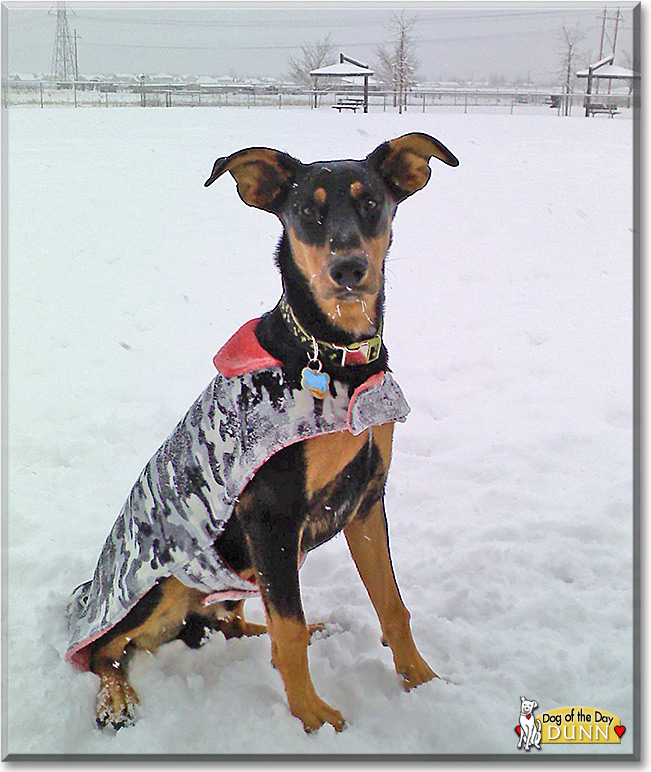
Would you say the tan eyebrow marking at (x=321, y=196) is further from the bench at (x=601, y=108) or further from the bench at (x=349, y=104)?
the bench at (x=601, y=108)

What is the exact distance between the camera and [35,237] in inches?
269

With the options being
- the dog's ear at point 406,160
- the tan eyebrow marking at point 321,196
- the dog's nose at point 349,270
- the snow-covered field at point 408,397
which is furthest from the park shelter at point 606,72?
the dog's nose at point 349,270

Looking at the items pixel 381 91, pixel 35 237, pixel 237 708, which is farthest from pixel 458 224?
pixel 237 708

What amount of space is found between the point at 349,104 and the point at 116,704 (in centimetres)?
368

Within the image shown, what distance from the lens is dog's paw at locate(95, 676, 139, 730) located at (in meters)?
2.40

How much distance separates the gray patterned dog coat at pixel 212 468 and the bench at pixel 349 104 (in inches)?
102

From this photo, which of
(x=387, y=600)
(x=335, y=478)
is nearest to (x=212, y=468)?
(x=335, y=478)

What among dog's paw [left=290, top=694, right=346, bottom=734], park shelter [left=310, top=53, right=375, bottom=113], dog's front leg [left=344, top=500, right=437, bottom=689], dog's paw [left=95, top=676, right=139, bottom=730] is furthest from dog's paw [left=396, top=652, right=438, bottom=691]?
park shelter [left=310, top=53, right=375, bottom=113]

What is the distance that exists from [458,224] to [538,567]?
4.93 m

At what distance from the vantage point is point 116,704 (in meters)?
2.41

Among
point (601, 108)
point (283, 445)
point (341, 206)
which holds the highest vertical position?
point (601, 108)

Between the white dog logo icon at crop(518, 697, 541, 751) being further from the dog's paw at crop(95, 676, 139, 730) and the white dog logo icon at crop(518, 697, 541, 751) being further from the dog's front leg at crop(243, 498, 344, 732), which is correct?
the dog's paw at crop(95, 676, 139, 730)

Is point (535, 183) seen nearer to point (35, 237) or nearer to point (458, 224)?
point (458, 224)

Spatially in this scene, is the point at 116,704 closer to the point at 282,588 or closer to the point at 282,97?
the point at 282,588
